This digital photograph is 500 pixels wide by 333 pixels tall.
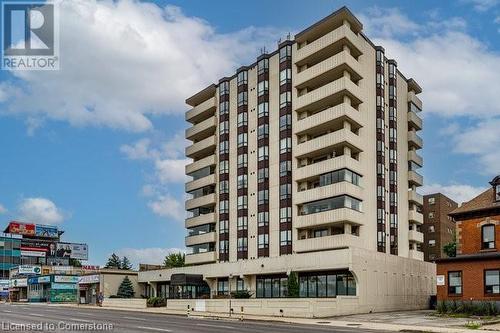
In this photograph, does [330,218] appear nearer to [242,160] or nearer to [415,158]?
[242,160]

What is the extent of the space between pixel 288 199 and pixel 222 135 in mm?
17511

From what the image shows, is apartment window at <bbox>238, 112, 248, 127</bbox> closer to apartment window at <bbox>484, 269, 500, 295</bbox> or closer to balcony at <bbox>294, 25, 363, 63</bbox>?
balcony at <bbox>294, 25, 363, 63</bbox>

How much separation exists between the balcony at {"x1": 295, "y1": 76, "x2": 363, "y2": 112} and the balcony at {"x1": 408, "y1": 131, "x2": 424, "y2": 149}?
1395 cm

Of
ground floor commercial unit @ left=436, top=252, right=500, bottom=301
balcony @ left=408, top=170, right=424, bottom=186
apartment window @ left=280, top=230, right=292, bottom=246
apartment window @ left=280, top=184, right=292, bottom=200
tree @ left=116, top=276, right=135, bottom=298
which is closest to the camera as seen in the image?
ground floor commercial unit @ left=436, top=252, right=500, bottom=301

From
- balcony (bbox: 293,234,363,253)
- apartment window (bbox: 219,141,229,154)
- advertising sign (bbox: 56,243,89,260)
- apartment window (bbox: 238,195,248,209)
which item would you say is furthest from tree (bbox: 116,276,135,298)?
advertising sign (bbox: 56,243,89,260)

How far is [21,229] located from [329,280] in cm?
11297

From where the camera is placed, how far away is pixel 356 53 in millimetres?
70500

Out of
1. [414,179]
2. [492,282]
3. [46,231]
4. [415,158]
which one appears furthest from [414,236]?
[46,231]

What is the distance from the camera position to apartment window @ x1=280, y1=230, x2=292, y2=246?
69625 mm

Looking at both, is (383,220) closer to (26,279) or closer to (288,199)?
(288,199)

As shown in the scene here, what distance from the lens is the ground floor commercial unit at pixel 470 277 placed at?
4631 centimetres

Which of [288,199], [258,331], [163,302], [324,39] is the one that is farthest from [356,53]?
[258,331]

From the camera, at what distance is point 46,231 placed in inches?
6176

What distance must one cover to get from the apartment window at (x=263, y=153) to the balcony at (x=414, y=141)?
19.4 metres
